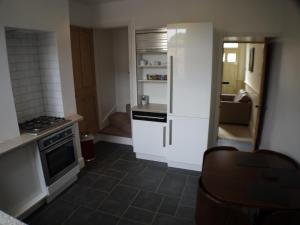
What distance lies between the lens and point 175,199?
2.81m

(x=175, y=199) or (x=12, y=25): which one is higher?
(x=12, y=25)

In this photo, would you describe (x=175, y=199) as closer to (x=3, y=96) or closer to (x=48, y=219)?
(x=48, y=219)

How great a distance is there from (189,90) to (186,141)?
80 cm

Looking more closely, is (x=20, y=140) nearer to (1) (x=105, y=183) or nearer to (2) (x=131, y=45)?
(1) (x=105, y=183)

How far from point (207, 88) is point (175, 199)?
1585mm

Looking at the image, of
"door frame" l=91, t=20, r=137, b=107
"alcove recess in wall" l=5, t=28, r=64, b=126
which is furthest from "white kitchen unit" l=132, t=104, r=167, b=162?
"alcove recess in wall" l=5, t=28, r=64, b=126

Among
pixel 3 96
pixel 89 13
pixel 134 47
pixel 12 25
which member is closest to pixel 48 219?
pixel 3 96

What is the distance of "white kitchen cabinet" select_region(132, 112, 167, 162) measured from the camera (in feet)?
11.8

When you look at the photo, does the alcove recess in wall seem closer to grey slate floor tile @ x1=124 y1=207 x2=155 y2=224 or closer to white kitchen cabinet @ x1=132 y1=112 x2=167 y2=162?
white kitchen cabinet @ x1=132 y1=112 x2=167 y2=162

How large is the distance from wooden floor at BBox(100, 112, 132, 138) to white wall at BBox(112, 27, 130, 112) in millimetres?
450

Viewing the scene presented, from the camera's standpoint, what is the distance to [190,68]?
3.12m

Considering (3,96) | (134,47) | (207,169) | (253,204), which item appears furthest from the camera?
(134,47)

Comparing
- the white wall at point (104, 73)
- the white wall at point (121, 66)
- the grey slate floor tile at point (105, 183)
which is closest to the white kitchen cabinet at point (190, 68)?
the grey slate floor tile at point (105, 183)

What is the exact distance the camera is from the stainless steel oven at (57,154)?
2592 mm
